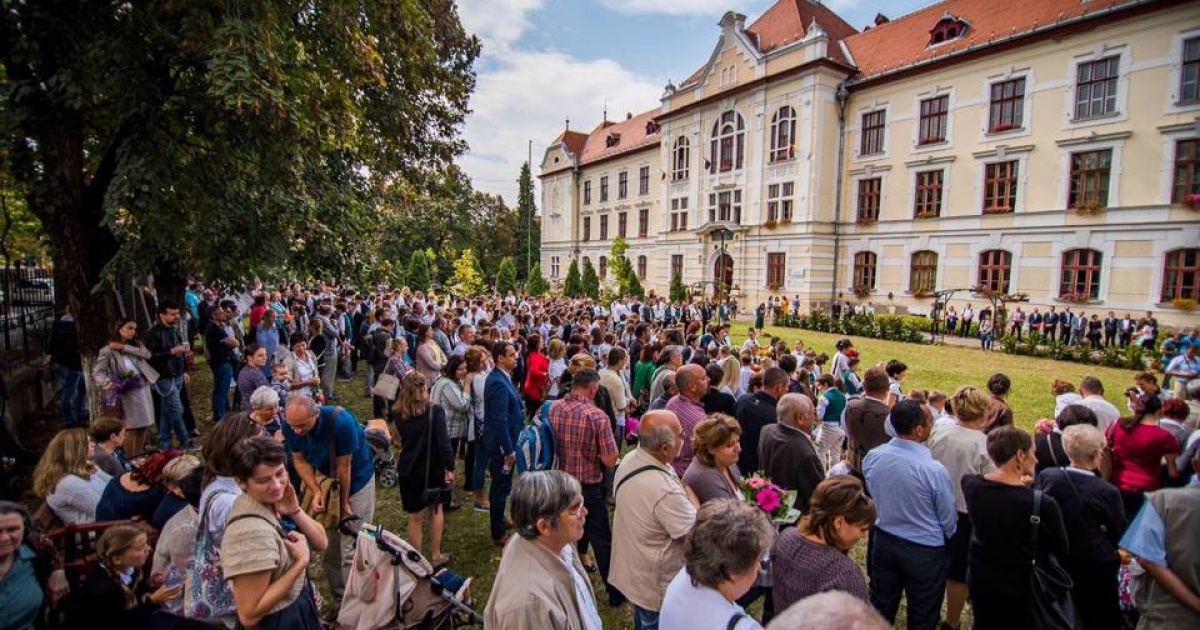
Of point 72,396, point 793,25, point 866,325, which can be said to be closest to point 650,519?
point 72,396

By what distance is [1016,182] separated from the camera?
985 inches

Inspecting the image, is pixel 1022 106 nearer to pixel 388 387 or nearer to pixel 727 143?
pixel 727 143

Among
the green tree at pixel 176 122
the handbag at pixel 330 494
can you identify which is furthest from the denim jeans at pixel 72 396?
the handbag at pixel 330 494

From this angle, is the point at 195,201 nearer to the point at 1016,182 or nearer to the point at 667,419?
the point at 667,419

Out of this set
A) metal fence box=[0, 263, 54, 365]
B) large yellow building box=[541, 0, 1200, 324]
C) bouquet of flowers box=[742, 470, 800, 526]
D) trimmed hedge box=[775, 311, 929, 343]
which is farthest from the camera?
trimmed hedge box=[775, 311, 929, 343]

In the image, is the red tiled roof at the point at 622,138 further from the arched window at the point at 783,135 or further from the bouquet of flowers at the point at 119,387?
the bouquet of flowers at the point at 119,387

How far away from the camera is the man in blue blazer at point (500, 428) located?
561 centimetres

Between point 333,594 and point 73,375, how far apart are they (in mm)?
6960

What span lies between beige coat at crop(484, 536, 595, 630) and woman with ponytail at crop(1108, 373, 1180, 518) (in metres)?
5.31

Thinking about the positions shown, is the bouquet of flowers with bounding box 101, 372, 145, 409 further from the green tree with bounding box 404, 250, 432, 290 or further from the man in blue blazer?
the green tree with bounding box 404, 250, 432, 290

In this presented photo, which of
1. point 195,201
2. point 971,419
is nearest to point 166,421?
point 195,201

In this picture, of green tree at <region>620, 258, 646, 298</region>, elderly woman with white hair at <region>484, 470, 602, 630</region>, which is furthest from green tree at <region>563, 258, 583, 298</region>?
elderly woman with white hair at <region>484, 470, 602, 630</region>

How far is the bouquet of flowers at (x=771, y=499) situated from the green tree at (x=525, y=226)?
190 feet

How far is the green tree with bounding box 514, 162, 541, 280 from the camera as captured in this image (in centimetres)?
6344
